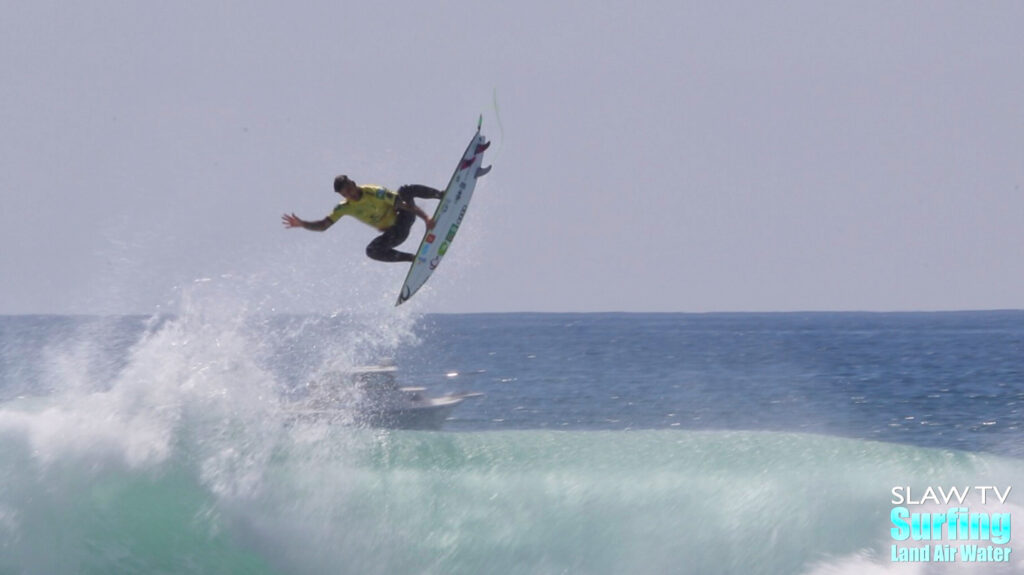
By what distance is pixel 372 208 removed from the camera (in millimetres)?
12789

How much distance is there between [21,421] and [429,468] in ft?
15.1

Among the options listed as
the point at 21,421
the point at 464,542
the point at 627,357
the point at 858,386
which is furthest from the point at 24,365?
the point at 464,542

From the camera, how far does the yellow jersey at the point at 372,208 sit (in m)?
12.6

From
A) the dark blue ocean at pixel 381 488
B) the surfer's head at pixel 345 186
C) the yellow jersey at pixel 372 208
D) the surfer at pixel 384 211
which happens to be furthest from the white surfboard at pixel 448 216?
the dark blue ocean at pixel 381 488

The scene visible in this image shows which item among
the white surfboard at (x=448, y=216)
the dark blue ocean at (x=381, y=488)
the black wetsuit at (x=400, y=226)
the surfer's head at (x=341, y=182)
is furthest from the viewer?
the white surfboard at (x=448, y=216)

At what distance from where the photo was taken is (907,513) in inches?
459

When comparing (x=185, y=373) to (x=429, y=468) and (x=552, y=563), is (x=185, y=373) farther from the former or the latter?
(x=552, y=563)

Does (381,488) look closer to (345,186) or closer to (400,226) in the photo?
(400,226)

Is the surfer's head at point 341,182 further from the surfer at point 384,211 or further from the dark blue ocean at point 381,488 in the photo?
the dark blue ocean at point 381,488

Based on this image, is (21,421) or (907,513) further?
(21,421)

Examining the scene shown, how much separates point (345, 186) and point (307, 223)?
0.68m

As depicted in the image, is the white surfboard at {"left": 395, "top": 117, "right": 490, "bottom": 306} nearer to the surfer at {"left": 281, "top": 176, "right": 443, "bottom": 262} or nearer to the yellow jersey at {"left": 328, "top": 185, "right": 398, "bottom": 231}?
the surfer at {"left": 281, "top": 176, "right": 443, "bottom": 262}

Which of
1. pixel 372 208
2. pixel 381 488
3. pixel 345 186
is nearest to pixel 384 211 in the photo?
pixel 372 208

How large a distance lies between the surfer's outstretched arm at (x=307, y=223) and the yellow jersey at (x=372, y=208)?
0.13 meters
